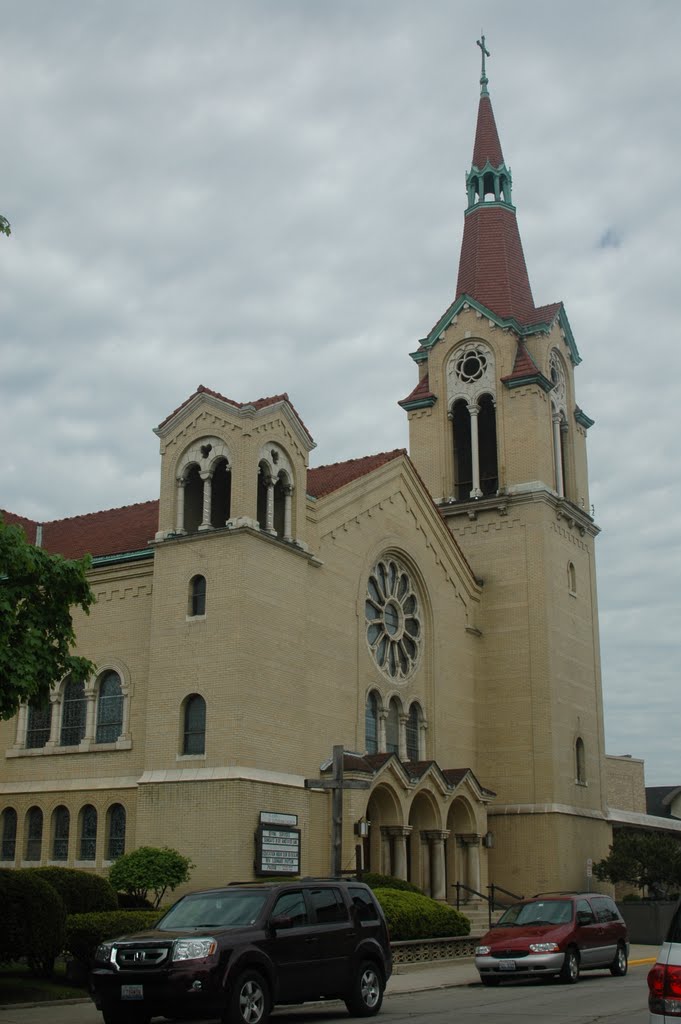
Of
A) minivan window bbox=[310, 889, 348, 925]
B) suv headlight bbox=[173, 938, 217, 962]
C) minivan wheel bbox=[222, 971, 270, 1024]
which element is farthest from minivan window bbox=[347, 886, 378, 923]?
suv headlight bbox=[173, 938, 217, 962]

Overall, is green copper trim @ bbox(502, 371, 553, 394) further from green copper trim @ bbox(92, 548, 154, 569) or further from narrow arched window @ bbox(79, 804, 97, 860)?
narrow arched window @ bbox(79, 804, 97, 860)

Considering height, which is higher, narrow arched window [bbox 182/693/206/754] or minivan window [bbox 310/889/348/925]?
narrow arched window [bbox 182/693/206/754]

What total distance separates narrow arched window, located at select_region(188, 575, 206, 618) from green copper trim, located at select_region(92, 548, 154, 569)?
1972 mm

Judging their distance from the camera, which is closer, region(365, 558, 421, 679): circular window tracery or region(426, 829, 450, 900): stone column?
region(426, 829, 450, 900): stone column

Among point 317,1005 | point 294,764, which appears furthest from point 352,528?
point 317,1005

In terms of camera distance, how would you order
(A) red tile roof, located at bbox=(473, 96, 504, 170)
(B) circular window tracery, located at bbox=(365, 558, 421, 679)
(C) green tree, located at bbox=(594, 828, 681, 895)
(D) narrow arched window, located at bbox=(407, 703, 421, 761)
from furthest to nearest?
(A) red tile roof, located at bbox=(473, 96, 504, 170)
(C) green tree, located at bbox=(594, 828, 681, 895)
(D) narrow arched window, located at bbox=(407, 703, 421, 761)
(B) circular window tracery, located at bbox=(365, 558, 421, 679)

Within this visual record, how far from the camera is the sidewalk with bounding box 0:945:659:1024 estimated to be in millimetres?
16766

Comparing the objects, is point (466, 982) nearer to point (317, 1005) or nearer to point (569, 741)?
point (317, 1005)

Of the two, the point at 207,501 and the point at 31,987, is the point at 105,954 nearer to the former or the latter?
the point at 31,987

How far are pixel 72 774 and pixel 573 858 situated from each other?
1732 cm

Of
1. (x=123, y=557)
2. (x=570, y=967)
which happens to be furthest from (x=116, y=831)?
(x=570, y=967)

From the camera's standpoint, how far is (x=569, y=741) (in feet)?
138

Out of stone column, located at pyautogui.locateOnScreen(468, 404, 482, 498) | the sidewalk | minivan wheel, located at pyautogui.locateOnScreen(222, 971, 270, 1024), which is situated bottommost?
the sidewalk

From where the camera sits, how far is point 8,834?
108ft
